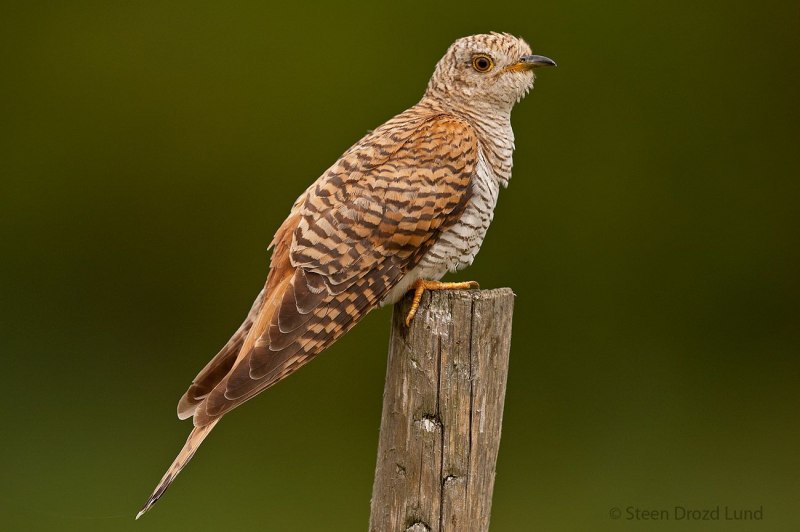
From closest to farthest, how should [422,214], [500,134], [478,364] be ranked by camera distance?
[478,364], [422,214], [500,134]

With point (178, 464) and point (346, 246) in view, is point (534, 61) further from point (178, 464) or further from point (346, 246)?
point (178, 464)

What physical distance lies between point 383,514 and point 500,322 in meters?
0.66

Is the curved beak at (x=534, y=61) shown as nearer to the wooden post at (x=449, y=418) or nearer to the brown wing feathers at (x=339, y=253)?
the brown wing feathers at (x=339, y=253)

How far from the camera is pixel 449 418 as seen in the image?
2.80m

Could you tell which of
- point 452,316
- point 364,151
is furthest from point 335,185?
point 452,316

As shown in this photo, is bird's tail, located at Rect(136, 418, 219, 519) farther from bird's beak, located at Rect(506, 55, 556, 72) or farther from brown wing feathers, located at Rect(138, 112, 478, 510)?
bird's beak, located at Rect(506, 55, 556, 72)

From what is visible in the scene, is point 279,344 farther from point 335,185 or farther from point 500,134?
Answer: point 500,134

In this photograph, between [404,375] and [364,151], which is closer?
[404,375]

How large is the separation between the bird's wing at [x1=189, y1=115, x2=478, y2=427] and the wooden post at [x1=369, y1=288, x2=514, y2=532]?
0.24 metres

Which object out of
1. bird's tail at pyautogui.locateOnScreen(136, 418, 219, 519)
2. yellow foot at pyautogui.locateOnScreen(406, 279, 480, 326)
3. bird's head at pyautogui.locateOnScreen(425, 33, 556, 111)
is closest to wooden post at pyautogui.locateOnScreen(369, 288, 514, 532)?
yellow foot at pyautogui.locateOnScreen(406, 279, 480, 326)

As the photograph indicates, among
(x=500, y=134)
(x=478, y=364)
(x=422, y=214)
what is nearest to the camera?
(x=478, y=364)

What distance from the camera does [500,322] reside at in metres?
2.84

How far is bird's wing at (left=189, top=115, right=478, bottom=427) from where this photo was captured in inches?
111

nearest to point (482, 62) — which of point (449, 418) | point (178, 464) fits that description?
point (449, 418)
